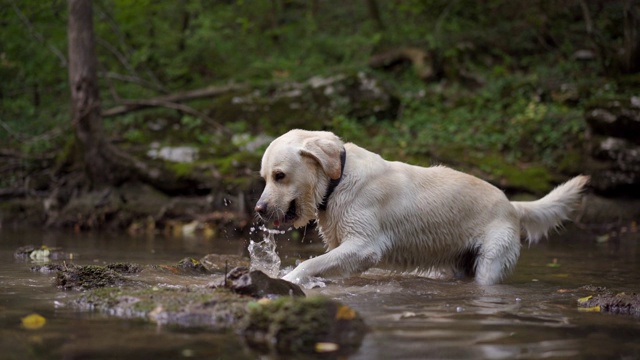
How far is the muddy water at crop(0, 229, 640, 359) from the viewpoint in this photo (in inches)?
152

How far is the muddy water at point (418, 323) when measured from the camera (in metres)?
3.86

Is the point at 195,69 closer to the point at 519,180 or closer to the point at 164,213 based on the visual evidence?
the point at 164,213

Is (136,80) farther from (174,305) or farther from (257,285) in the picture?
(174,305)

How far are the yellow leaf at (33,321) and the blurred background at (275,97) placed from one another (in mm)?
7627

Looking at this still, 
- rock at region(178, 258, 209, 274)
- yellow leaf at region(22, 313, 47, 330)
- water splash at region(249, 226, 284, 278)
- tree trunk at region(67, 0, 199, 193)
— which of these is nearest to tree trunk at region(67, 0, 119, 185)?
tree trunk at region(67, 0, 199, 193)

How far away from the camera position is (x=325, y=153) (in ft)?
21.9

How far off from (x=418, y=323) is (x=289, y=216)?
91.3 inches

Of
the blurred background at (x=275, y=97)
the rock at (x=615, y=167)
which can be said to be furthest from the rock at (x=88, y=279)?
the rock at (x=615, y=167)

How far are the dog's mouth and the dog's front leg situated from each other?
0.47 metres

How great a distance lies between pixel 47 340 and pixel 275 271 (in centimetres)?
349

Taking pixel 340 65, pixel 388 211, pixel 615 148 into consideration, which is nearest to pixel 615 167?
pixel 615 148

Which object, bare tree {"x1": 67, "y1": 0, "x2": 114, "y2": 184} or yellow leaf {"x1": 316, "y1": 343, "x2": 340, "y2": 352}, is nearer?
yellow leaf {"x1": 316, "y1": 343, "x2": 340, "y2": 352}

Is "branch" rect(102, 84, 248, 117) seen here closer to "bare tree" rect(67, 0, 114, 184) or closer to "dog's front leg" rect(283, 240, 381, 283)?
Result: "bare tree" rect(67, 0, 114, 184)

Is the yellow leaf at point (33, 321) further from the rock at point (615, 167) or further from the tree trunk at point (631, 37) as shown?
the tree trunk at point (631, 37)
